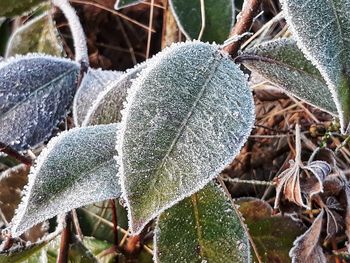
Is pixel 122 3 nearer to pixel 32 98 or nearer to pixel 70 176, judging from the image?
pixel 32 98

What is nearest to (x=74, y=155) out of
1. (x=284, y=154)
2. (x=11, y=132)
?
(x=11, y=132)

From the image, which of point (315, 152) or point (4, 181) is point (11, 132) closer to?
point (4, 181)

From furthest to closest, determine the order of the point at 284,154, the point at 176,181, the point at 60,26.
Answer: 1. the point at 60,26
2. the point at 284,154
3. the point at 176,181

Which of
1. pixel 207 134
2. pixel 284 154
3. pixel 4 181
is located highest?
pixel 207 134

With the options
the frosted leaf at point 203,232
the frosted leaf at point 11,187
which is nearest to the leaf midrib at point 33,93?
the frosted leaf at point 11,187

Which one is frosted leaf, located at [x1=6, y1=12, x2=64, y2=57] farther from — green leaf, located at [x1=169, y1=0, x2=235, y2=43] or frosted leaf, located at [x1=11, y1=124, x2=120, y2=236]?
frosted leaf, located at [x1=11, y1=124, x2=120, y2=236]

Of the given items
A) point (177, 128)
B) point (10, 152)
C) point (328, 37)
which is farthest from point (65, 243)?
point (328, 37)

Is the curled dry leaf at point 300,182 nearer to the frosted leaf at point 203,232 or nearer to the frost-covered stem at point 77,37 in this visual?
the frosted leaf at point 203,232

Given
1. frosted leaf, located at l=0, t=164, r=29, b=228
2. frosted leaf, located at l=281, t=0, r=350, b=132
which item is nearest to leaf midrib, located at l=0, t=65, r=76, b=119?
frosted leaf, located at l=0, t=164, r=29, b=228
